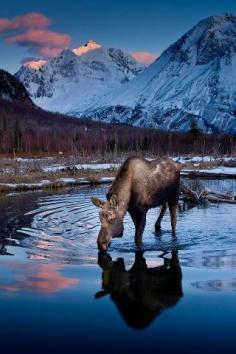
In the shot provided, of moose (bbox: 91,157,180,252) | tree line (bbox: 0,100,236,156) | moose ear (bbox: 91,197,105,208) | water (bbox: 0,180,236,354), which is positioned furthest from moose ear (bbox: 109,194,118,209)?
tree line (bbox: 0,100,236,156)

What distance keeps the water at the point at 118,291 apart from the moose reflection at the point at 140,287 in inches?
0.6

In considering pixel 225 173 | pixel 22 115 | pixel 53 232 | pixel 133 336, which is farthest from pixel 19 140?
pixel 133 336

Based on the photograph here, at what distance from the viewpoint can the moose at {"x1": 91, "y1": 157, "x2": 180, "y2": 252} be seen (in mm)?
13195

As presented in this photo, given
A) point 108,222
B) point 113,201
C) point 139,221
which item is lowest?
point 139,221

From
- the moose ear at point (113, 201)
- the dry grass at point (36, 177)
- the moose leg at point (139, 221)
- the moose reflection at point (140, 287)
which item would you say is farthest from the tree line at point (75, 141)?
the moose reflection at point (140, 287)

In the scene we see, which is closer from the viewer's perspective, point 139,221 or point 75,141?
point 139,221

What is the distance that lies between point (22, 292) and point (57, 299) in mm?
792

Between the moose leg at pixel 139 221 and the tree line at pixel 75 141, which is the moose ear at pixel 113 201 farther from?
the tree line at pixel 75 141

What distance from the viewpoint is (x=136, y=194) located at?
1445 cm

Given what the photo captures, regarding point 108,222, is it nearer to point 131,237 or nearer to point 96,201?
point 96,201

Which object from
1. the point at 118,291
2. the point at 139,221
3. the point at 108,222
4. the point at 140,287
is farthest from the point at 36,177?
the point at 118,291

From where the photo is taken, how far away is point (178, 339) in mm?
7828

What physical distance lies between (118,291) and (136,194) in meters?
4.58

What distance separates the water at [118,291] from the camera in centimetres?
784
